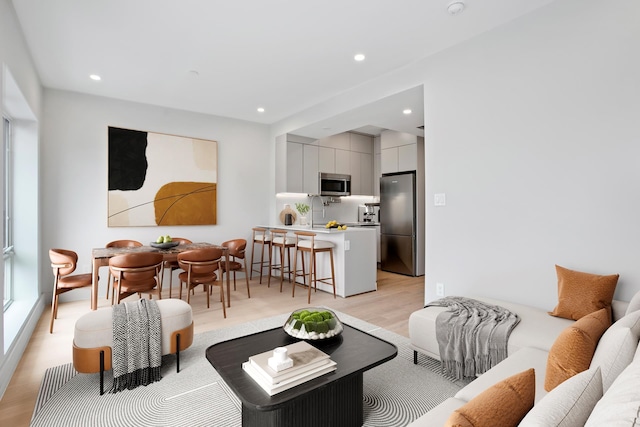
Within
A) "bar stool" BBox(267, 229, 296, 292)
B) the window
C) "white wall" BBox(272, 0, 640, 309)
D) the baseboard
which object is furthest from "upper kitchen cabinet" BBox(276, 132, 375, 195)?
the baseboard

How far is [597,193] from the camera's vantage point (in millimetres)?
2391

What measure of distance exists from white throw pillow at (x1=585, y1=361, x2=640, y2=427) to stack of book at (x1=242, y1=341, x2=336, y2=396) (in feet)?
3.66

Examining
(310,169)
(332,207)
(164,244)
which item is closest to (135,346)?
(164,244)

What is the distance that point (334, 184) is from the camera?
6715mm

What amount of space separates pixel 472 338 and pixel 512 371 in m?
0.55

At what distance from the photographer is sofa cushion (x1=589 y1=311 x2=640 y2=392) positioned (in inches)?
42.4

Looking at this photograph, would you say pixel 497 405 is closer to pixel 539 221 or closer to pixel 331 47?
pixel 539 221

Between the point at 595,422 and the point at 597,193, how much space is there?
7.74 ft

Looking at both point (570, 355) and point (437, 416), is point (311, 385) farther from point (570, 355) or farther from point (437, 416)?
point (570, 355)

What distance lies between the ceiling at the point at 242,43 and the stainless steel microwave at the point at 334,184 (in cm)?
199

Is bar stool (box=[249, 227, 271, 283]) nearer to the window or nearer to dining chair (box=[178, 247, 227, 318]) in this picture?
dining chair (box=[178, 247, 227, 318])

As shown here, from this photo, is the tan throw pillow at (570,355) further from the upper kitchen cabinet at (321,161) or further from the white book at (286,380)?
the upper kitchen cabinet at (321,161)

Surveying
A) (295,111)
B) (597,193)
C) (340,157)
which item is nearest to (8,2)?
(295,111)

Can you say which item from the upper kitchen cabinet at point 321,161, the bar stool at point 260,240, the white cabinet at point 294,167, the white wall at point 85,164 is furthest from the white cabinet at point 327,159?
Result: the white wall at point 85,164
